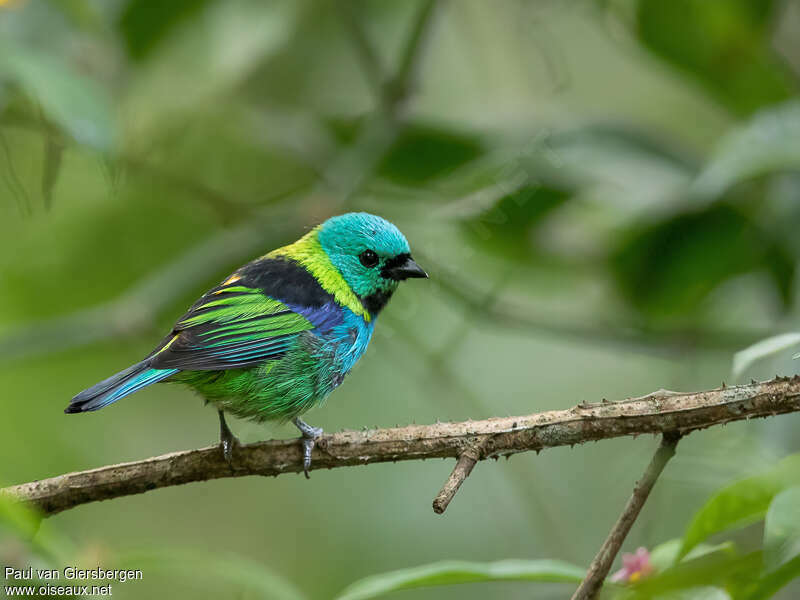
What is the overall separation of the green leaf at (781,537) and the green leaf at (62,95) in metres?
2.37

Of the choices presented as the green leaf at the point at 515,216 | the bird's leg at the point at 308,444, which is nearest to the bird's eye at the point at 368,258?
the green leaf at the point at 515,216

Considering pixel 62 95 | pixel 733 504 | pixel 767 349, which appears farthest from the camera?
pixel 62 95

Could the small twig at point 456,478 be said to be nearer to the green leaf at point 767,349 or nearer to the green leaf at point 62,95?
the green leaf at point 767,349

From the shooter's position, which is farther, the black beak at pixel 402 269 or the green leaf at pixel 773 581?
the black beak at pixel 402 269

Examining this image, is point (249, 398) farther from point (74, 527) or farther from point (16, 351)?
point (74, 527)

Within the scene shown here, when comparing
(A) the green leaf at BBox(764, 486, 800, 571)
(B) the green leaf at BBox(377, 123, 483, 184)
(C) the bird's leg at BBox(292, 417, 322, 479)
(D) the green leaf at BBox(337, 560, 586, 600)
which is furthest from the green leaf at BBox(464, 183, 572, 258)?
(A) the green leaf at BBox(764, 486, 800, 571)

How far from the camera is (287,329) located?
11.3 ft

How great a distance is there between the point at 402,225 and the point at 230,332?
1963 millimetres

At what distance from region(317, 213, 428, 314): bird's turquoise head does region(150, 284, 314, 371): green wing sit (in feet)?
1.41

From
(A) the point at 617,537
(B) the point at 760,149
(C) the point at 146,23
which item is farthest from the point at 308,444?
(C) the point at 146,23

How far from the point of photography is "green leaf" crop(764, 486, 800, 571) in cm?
149

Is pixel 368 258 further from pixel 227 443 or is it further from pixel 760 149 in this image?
pixel 760 149

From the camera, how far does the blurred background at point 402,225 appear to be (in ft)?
12.6

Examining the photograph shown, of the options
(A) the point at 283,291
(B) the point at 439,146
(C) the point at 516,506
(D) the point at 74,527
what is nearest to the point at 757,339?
(B) the point at 439,146
